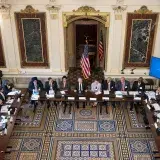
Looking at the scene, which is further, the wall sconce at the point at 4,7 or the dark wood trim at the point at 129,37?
the dark wood trim at the point at 129,37

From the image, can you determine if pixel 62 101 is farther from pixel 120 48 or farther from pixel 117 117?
pixel 120 48

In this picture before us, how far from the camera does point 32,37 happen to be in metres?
13.1

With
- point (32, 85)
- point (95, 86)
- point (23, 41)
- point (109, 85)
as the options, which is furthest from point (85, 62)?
point (23, 41)

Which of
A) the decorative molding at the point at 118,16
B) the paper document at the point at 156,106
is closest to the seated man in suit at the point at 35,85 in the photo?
the decorative molding at the point at 118,16

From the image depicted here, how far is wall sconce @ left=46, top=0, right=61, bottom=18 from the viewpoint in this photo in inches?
479

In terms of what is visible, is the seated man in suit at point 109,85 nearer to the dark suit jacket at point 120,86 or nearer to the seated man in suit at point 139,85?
the dark suit jacket at point 120,86

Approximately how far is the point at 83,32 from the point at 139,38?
6564 millimetres

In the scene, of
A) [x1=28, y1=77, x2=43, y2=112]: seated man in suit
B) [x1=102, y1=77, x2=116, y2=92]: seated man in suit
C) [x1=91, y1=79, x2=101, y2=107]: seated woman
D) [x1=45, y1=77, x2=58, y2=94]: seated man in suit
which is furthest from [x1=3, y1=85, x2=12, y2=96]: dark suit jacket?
[x1=102, y1=77, x2=116, y2=92]: seated man in suit

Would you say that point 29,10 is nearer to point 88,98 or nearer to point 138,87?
point 88,98

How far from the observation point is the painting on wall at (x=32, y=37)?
41.2 ft

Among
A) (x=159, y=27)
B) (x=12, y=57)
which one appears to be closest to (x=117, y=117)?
(x=159, y=27)

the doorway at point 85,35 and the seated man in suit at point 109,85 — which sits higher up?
the doorway at point 85,35

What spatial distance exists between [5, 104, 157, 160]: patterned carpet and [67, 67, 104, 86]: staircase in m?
2.08

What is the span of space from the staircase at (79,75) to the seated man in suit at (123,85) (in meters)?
1.59
